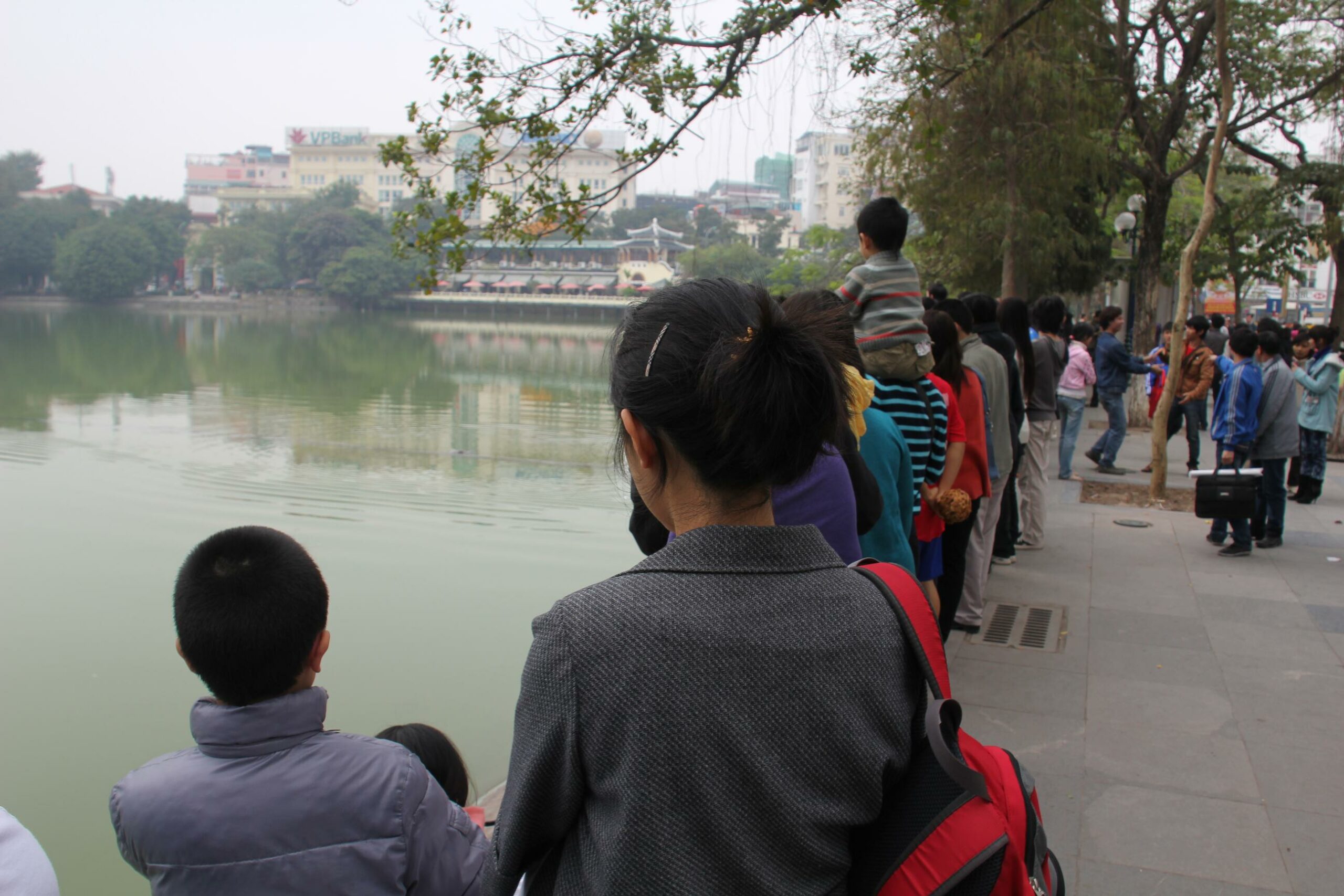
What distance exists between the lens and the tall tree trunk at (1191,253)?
7.78 meters

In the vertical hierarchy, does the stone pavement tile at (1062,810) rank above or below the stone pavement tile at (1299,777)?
below

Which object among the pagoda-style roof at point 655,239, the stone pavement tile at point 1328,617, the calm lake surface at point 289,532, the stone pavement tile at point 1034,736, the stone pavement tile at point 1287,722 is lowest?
the calm lake surface at point 289,532

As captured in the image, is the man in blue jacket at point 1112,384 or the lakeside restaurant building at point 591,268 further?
the lakeside restaurant building at point 591,268

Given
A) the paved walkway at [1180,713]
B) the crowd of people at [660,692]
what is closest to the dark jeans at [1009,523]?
the paved walkway at [1180,713]

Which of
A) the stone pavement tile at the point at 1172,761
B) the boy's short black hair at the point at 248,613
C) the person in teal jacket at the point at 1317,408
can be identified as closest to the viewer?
the boy's short black hair at the point at 248,613

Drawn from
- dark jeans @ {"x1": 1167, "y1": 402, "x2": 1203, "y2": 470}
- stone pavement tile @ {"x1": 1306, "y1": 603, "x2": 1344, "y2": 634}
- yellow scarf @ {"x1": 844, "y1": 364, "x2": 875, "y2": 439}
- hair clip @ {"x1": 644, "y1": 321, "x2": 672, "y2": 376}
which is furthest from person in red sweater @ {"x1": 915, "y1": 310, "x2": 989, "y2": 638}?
dark jeans @ {"x1": 1167, "y1": 402, "x2": 1203, "y2": 470}

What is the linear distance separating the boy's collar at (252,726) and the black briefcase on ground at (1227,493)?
5854mm

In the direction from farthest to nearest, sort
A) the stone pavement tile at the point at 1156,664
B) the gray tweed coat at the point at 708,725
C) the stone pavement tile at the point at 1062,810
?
1. the stone pavement tile at the point at 1156,664
2. the stone pavement tile at the point at 1062,810
3. the gray tweed coat at the point at 708,725

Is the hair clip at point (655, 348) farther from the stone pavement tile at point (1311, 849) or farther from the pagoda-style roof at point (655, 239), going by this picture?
the pagoda-style roof at point (655, 239)

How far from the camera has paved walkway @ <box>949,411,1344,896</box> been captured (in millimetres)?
3004

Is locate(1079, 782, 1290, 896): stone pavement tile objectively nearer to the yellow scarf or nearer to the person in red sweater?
the person in red sweater

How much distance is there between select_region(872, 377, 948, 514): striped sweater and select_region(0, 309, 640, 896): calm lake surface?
104cm

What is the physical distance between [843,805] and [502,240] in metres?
4.99

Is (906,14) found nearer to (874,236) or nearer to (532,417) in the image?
(874,236)
